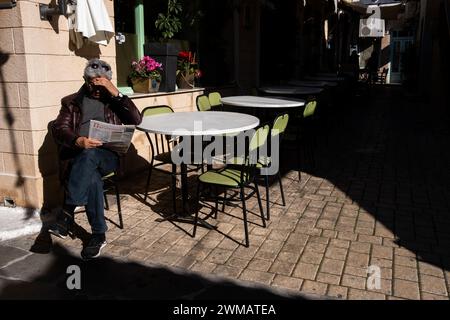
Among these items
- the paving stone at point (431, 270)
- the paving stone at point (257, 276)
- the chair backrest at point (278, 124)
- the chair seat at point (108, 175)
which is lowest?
the paving stone at point (431, 270)

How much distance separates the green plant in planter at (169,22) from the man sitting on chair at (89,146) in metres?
2.60

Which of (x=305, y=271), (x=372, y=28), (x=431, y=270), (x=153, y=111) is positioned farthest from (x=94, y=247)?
(x=372, y=28)

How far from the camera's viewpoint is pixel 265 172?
3797 mm

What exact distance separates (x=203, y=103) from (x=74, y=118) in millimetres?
2295

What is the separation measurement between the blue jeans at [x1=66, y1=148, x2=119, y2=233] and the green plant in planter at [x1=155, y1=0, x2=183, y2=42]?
9.73 feet

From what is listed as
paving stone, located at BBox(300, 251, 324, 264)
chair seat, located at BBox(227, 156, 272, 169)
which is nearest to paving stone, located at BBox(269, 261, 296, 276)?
paving stone, located at BBox(300, 251, 324, 264)

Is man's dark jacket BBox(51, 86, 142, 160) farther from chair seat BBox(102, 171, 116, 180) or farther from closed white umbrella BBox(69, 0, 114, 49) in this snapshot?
closed white umbrella BBox(69, 0, 114, 49)

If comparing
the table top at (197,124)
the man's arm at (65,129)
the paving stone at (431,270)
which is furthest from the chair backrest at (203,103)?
the paving stone at (431,270)

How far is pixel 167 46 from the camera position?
5.41m

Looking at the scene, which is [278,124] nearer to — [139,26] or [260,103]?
[260,103]

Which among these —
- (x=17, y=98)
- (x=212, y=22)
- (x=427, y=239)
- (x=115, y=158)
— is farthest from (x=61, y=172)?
(x=212, y=22)

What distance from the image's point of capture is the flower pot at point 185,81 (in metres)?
6.06

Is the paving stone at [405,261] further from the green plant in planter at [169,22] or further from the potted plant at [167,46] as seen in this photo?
the green plant in planter at [169,22]
